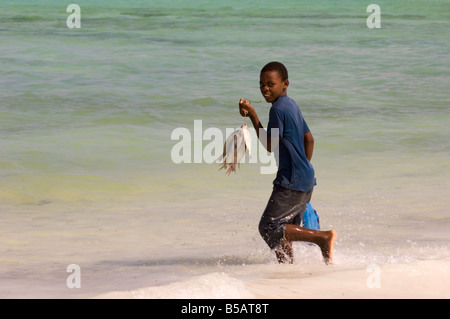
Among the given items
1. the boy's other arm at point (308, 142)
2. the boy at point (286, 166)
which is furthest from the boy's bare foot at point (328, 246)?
the boy's other arm at point (308, 142)

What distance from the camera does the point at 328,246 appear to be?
4.60 metres

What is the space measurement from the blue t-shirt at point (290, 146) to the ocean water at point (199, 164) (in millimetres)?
522

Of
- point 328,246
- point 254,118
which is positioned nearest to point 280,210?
point 328,246

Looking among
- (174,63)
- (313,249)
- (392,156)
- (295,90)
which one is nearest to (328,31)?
(174,63)

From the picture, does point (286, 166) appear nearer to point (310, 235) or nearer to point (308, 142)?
point (308, 142)

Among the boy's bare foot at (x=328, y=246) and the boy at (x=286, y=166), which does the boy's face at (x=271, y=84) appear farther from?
the boy's bare foot at (x=328, y=246)

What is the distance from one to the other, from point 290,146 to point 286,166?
0.13 m

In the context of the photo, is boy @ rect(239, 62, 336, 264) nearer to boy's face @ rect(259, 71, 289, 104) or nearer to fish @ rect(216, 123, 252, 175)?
boy's face @ rect(259, 71, 289, 104)

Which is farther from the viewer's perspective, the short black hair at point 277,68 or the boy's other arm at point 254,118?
the short black hair at point 277,68

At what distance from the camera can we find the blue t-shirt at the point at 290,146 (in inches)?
175

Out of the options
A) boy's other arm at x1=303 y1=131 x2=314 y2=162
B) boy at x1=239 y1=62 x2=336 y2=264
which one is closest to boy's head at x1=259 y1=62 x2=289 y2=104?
boy at x1=239 y1=62 x2=336 y2=264

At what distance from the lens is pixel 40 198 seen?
7.75 metres
